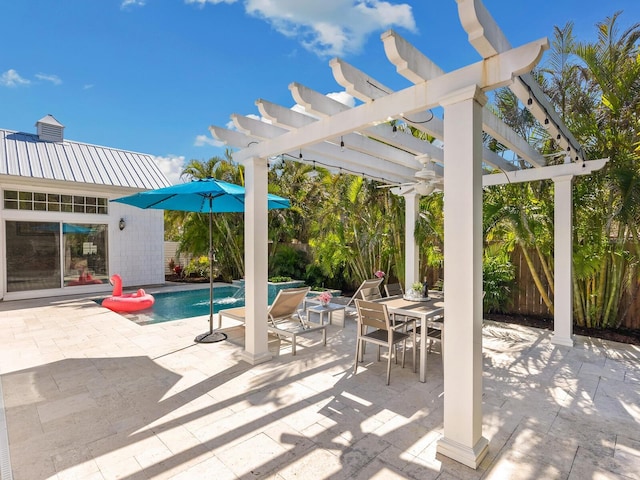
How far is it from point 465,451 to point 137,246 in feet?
42.6

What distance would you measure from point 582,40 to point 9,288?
1546 cm

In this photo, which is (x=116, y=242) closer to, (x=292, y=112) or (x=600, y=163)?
(x=292, y=112)

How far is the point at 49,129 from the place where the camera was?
12.2 meters

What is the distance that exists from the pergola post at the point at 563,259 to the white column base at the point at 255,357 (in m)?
5.16

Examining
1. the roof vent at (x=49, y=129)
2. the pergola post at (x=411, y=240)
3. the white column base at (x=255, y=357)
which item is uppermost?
the roof vent at (x=49, y=129)

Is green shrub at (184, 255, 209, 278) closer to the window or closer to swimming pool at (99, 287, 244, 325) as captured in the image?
swimming pool at (99, 287, 244, 325)

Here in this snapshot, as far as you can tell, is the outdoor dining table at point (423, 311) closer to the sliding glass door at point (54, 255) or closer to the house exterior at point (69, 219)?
the house exterior at point (69, 219)

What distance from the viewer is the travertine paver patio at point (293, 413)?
2.77 m

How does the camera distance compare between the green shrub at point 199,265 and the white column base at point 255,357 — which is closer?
the white column base at point 255,357

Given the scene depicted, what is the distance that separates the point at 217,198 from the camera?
6.75 meters

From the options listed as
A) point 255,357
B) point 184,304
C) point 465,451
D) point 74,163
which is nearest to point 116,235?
point 74,163

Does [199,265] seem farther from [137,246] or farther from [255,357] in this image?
[255,357]

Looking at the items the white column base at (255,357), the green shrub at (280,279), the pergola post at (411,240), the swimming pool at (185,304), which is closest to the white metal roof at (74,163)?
the swimming pool at (185,304)

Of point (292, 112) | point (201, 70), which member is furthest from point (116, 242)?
point (292, 112)
